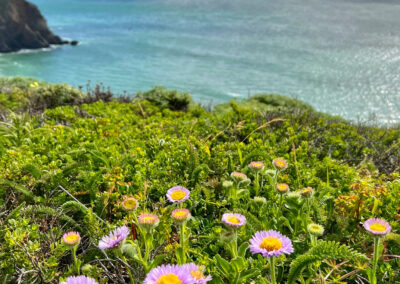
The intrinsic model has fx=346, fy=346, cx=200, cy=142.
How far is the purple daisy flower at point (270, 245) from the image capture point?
4.35 feet

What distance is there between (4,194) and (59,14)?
341 ft

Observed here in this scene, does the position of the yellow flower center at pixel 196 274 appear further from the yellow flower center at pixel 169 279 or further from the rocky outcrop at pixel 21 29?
the rocky outcrop at pixel 21 29

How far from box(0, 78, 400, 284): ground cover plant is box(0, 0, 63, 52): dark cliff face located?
64419mm

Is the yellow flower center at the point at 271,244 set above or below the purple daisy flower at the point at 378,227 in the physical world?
below

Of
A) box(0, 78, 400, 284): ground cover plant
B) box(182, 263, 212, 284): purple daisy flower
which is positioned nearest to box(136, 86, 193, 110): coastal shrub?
box(0, 78, 400, 284): ground cover plant

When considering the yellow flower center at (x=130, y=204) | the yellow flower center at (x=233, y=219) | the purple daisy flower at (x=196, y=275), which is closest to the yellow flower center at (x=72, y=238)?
the yellow flower center at (x=130, y=204)

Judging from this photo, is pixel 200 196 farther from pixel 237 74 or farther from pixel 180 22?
pixel 180 22

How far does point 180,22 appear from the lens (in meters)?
63.7

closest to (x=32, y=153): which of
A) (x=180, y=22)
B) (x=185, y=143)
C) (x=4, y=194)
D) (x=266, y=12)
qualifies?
(x=4, y=194)

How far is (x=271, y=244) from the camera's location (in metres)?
1.36

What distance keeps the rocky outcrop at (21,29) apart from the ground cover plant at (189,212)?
2500 inches

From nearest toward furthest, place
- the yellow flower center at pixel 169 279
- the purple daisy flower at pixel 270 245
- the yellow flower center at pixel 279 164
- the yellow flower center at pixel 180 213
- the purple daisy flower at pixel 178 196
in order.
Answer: the yellow flower center at pixel 169 279, the purple daisy flower at pixel 270 245, the yellow flower center at pixel 180 213, the purple daisy flower at pixel 178 196, the yellow flower center at pixel 279 164

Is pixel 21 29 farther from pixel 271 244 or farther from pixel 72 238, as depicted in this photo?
pixel 271 244

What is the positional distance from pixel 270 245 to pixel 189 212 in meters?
0.54
